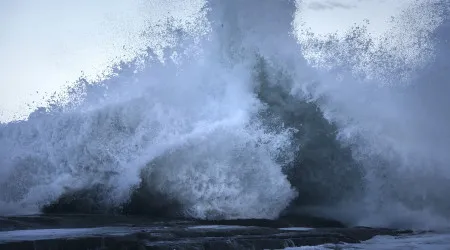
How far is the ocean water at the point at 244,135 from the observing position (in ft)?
52.9

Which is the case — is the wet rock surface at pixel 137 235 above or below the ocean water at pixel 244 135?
below

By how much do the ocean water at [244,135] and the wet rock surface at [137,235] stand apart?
270 cm

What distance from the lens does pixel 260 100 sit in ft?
62.8

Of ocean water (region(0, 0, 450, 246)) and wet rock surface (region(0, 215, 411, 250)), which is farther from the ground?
ocean water (region(0, 0, 450, 246))

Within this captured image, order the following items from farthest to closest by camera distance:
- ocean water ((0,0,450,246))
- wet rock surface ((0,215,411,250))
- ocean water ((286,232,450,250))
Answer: ocean water ((0,0,450,246))
ocean water ((286,232,450,250))
wet rock surface ((0,215,411,250))

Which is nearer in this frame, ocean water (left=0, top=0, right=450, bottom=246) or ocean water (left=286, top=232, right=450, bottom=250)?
ocean water (left=286, top=232, right=450, bottom=250)

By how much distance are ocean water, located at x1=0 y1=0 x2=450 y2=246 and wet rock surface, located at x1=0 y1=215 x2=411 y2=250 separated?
2.70 m

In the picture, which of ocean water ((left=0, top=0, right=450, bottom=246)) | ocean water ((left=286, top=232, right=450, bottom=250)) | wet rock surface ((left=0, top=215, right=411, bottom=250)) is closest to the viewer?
wet rock surface ((left=0, top=215, right=411, bottom=250))

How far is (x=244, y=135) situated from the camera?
56.1ft

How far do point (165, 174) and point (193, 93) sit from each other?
148 inches

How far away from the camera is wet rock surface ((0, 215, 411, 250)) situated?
28.4 feet

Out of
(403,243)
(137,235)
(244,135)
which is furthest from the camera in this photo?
(244,135)

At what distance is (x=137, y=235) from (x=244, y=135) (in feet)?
26.3

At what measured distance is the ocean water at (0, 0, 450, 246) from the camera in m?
16.1
